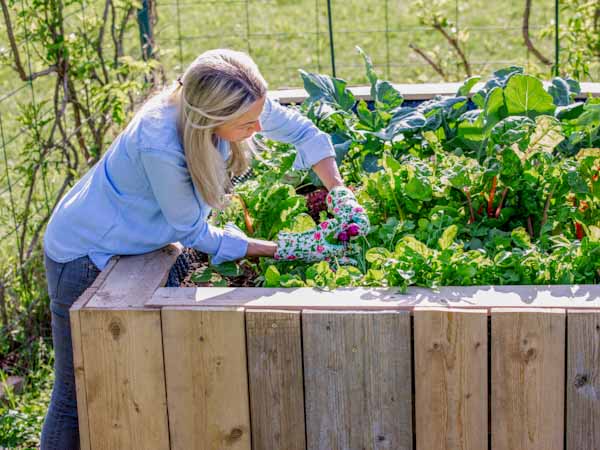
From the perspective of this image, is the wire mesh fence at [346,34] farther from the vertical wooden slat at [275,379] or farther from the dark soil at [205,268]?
the vertical wooden slat at [275,379]

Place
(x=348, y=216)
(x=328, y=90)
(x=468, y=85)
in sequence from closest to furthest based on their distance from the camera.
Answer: (x=348, y=216)
(x=468, y=85)
(x=328, y=90)

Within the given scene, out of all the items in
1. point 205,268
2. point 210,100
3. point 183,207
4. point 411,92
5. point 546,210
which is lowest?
point 205,268

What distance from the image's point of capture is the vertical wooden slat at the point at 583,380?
2.11m

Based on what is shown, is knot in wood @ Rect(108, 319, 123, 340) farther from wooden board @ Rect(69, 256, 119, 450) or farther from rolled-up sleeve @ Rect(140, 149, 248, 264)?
rolled-up sleeve @ Rect(140, 149, 248, 264)

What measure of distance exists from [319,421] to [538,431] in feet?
1.61

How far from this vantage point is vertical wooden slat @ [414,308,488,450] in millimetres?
2135

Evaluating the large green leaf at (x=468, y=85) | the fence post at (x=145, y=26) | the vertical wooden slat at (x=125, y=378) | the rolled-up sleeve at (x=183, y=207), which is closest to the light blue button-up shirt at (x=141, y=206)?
the rolled-up sleeve at (x=183, y=207)

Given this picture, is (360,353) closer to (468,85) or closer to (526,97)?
(526,97)

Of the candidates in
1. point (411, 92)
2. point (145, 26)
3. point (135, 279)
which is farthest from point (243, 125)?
point (145, 26)

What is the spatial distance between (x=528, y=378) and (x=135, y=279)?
38.5 inches

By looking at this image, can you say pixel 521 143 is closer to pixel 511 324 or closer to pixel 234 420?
pixel 511 324

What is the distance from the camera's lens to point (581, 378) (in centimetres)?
214

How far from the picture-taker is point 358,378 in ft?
7.23

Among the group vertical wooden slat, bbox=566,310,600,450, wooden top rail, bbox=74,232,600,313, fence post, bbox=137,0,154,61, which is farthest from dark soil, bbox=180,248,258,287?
fence post, bbox=137,0,154,61
